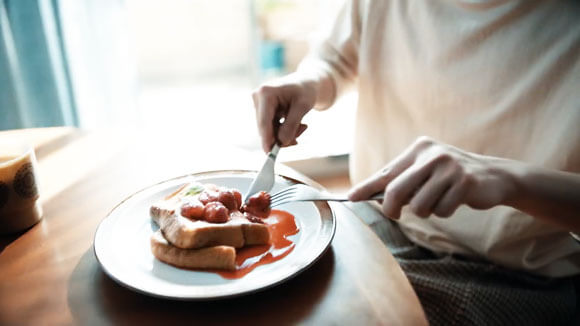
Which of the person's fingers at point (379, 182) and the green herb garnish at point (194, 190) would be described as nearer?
the person's fingers at point (379, 182)

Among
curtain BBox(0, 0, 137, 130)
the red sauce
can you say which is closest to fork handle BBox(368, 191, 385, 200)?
the red sauce

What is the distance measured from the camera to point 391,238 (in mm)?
1066

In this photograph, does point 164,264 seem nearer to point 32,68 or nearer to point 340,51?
→ point 340,51

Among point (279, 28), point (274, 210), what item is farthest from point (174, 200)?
point (279, 28)

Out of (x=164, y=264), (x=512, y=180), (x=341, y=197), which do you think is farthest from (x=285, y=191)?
(x=512, y=180)

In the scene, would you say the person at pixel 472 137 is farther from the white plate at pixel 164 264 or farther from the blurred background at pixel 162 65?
→ the blurred background at pixel 162 65

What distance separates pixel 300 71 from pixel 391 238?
1.58ft

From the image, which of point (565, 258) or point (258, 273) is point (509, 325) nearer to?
point (565, 258)

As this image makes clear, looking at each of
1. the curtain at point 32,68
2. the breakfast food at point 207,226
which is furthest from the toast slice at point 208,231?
the curtain at point 32,68

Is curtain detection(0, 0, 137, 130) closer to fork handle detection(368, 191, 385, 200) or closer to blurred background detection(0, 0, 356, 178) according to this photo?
blurred background detection(0, 0, 356, 178)

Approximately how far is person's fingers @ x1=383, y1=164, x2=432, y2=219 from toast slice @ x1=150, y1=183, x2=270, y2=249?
21 centimetres

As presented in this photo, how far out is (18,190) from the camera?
2.53ft

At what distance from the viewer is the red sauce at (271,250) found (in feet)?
2.13

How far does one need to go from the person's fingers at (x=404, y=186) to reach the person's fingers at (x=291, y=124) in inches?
13.6
